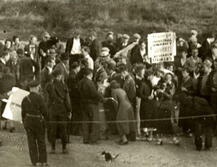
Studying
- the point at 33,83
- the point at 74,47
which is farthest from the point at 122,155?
the point at 74,47

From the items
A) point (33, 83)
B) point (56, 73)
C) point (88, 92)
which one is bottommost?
point (88, 92)

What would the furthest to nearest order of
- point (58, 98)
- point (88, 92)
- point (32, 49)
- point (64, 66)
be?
point (32, 49) < point (64, 66) < point (88, 92) < point (58, 98)

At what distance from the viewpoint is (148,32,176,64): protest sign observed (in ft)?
43.1

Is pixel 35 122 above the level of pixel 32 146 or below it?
above

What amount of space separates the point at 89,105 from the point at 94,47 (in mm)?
1005

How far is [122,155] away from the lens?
12.7 m

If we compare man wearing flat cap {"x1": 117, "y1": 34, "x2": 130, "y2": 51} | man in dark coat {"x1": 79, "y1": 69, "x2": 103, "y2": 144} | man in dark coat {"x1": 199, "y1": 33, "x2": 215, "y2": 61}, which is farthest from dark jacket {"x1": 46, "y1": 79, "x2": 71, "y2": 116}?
man in dark coat {"x1": 199, "y1": 33, "x2": 215, "y2": 61}

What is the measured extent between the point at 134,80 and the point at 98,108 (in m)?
0.66

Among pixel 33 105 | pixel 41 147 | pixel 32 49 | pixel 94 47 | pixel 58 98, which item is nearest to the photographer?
pixel 33 105

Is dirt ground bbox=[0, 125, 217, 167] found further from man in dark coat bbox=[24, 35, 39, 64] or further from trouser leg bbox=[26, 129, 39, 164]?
man in dark coat bbox=[24, 35, 39, 64]

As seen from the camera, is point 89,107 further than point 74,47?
No

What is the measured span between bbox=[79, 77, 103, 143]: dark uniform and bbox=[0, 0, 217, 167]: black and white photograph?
14mm

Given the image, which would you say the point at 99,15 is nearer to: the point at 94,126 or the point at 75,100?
the point at 75,100

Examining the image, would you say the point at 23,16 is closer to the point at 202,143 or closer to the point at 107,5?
the point at 107,5
